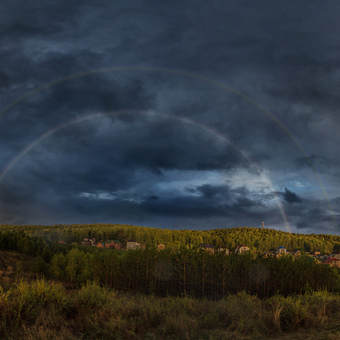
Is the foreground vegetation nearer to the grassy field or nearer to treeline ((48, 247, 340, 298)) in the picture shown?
the grassy field

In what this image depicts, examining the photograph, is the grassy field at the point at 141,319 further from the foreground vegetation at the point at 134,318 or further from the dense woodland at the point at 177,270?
the dense woodland at the point at 177,270

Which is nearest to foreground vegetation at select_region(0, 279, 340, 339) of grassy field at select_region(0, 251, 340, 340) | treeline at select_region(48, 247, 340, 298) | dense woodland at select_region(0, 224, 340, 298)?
grassy field at select_region(0, 251, 340, 340)

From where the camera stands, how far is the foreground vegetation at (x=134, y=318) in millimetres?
8414

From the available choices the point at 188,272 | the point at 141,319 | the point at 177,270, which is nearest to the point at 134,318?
the point at 141,319

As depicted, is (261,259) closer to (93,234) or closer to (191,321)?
(191,321)

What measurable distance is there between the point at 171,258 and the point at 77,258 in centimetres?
1747

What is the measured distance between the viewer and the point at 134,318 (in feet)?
31.3

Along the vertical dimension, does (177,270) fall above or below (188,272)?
above

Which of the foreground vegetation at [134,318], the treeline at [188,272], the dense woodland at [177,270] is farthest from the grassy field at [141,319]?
the treeline at [188,272]

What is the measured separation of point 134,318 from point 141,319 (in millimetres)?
331

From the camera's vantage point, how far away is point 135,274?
2286 inches

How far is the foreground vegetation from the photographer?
8414mm

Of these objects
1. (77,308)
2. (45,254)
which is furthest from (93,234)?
(77,308)

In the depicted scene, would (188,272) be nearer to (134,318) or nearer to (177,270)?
(177,270)
